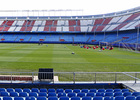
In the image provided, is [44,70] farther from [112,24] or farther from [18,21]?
[18,21]

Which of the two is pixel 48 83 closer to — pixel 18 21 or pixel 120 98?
pixel 120 98

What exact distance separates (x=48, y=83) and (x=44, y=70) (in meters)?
1.22

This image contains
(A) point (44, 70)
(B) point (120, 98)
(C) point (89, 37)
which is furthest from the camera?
(C) point (89, 37)

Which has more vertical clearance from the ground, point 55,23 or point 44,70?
point 55,23

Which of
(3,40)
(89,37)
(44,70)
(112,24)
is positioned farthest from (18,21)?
(44,70)

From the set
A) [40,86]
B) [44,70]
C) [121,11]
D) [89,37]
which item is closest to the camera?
[40,86]

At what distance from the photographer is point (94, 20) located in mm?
101500

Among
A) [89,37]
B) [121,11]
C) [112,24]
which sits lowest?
[89,37]

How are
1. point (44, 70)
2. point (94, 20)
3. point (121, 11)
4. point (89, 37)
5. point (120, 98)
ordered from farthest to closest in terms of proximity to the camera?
point (94, 20) < point (89, 37) < point (121, 11) < point (44, 70) < point (120, 98)

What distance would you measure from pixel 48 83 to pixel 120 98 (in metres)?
5.83

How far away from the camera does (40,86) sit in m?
11.3

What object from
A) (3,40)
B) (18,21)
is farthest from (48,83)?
(18,21)

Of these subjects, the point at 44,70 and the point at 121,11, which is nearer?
the point at 44,70

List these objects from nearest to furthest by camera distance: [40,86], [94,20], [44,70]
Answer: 1. [40,86]
2. [44,70]
3. [94,20]
